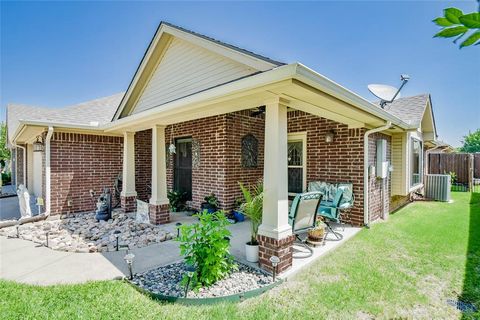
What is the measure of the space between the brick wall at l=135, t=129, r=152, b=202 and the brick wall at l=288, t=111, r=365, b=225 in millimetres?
5161

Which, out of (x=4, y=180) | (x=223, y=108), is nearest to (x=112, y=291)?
(x=223, y=108)

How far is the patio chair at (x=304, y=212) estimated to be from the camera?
4.26 metres

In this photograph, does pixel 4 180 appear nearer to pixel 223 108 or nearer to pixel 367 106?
pixel 223 108

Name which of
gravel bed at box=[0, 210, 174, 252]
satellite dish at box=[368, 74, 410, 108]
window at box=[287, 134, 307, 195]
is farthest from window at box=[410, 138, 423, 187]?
gravel bed at box=[0, 210, 174, 252]

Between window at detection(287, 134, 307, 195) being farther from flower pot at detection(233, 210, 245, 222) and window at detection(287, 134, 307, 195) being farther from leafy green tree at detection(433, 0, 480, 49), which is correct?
leafy green tree at detection(433, 0, 480, 49)

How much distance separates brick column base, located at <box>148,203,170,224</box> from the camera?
6316 mm

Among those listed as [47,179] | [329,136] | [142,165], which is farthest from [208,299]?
[142,165]

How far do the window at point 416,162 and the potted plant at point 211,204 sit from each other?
7009 millimetres

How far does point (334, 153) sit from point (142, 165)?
642 cm

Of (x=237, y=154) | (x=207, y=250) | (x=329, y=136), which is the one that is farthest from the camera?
(x=237, y=154)

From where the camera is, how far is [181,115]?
17.3 ft

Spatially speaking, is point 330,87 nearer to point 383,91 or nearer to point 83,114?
point 383,91

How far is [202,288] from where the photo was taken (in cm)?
325

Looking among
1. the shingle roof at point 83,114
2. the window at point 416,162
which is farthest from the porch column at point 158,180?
the window at point 416,162
